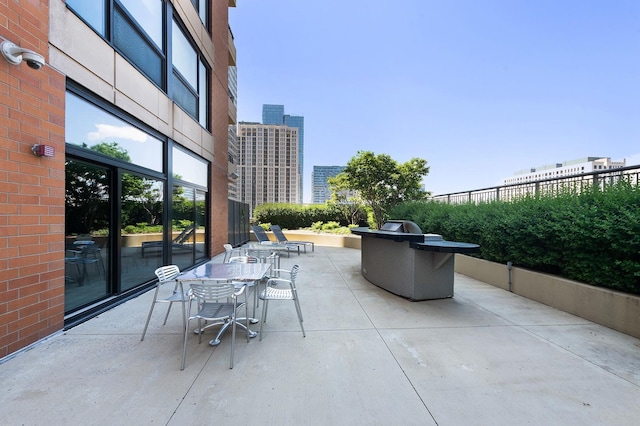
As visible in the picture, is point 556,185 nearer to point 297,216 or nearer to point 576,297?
point 576,297

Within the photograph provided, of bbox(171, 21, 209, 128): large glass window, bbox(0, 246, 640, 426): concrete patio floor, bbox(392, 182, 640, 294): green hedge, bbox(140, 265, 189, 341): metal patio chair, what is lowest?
bbox(0, 246, 640, 426): concrete patio floor

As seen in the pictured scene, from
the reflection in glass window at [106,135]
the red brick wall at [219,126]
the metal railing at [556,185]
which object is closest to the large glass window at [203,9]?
the red brick wall at [219,126]

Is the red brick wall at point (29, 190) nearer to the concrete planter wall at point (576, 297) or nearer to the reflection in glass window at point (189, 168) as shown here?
the reflection in glass window at point (189, 168)

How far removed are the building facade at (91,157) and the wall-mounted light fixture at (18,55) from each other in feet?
0.16

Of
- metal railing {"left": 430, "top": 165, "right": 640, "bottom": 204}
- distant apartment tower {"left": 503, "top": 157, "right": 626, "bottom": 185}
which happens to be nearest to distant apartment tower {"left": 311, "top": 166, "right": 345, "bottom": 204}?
distant apartment tower {"left": 503, "top": 157, "right": 626, "bottom": 185}

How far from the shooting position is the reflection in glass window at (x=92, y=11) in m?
3.91

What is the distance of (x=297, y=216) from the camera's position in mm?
21938

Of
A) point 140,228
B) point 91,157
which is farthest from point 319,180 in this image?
point 91,157

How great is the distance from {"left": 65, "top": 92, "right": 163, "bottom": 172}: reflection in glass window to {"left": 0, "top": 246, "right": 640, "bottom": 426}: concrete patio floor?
8.78 ft

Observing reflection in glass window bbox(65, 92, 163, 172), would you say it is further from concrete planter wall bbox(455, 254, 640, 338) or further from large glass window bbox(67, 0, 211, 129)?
concrete planter wall bbox(455, 254, 640, 338)

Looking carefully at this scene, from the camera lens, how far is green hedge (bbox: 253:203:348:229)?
21766mm

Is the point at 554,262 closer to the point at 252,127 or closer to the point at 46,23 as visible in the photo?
the point at 46,23

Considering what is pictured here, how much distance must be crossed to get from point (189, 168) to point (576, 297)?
29.3ft

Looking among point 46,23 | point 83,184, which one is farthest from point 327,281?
point 46,23
